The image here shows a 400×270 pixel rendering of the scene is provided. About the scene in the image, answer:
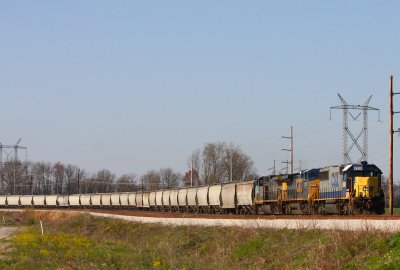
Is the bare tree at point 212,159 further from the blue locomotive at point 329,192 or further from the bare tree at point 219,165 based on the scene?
the blue locomotive at point 329,192

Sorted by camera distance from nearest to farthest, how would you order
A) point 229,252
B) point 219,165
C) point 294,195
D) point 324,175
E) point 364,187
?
point 229,252 < point 364,187 < point 324,175 < point 294,195 < point 219,165

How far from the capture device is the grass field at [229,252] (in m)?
18.7

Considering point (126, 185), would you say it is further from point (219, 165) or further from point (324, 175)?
point (324, 175)

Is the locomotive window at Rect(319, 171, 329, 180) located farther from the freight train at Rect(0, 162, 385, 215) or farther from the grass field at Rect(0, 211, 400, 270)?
the grass field at Rect(0, 211, 400, 270)

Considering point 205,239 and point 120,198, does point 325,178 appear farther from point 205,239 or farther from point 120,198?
point 120,198

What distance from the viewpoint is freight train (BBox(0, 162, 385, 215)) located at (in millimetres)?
31719

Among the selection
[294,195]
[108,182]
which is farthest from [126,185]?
[294,195]

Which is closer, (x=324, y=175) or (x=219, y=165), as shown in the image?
(x=324, y=175)

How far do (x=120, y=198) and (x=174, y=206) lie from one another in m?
19.8

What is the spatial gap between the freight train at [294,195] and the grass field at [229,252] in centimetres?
629

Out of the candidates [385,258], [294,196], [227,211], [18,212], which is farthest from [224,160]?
[385,258]

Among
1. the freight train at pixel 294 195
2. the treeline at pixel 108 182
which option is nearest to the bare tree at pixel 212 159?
the treeline at pixel 108 182

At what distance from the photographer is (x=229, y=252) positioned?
2745 cm

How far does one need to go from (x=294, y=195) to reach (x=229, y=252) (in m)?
12.0
